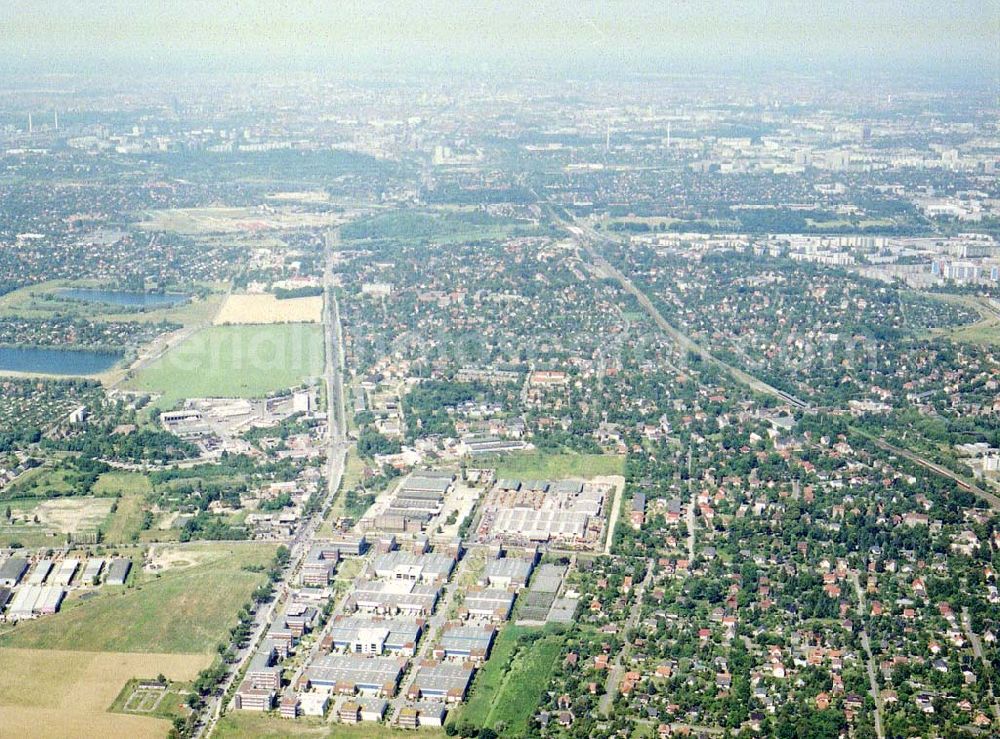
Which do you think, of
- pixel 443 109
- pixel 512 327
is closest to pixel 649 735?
pixel 512 327

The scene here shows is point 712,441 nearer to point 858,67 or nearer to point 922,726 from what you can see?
point 922,726

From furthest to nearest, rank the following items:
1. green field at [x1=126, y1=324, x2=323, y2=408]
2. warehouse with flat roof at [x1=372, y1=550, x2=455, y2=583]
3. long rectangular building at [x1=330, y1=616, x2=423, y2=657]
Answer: green field at [x1=126, y1=324, x2=323, y2=408]
warehouse with flat roof at [x1=372, y1=550, x2=455, y2=583]
long rectangular building at [x1=330, y1=616, x2=423, y2=657]

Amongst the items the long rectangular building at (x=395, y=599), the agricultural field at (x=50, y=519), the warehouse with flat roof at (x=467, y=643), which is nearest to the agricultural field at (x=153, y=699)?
the long rectangular building at (x=395, y=599)

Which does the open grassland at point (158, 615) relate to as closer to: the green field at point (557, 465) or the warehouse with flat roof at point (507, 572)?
the warehouse with flat roof at point (507, 572)

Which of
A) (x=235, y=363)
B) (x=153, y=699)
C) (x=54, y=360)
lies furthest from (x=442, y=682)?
(x=54, y=360)

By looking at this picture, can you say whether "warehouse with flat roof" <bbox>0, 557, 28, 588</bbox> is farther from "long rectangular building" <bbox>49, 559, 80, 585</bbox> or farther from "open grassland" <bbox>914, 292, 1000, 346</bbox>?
"open grassland" <bbox>914, 292, 1000, 346</bbox>

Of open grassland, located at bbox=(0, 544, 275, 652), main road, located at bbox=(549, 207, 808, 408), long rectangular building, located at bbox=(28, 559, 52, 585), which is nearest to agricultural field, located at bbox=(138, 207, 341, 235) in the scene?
main road, located at bbox=(549, 207, 808, 408)
